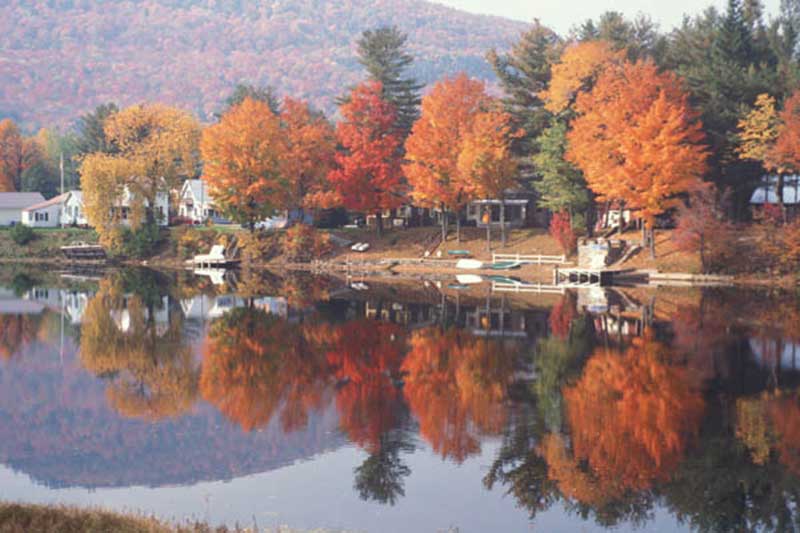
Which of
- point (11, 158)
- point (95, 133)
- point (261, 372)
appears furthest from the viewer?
point (11, 158)

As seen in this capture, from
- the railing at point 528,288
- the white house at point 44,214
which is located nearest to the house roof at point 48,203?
the white house at point 44,214

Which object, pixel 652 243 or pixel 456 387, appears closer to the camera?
pixel 456 387

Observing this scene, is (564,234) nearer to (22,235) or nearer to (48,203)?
(22,235)

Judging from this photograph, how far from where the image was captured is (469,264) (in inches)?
2692

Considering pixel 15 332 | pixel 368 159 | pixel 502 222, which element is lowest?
pixel 15 332

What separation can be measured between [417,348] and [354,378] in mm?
5571

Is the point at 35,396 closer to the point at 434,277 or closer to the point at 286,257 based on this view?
the point at 434,277

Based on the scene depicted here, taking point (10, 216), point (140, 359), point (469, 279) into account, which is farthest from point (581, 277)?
point (10, 216)

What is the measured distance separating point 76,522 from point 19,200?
9622cm

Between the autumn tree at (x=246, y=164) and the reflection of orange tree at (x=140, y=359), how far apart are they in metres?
29.1

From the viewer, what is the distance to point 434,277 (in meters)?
65.8

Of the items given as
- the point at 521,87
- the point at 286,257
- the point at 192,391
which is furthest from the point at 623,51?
the point at 192,391

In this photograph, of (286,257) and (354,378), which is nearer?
(354,378)

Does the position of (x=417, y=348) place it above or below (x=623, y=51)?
below
